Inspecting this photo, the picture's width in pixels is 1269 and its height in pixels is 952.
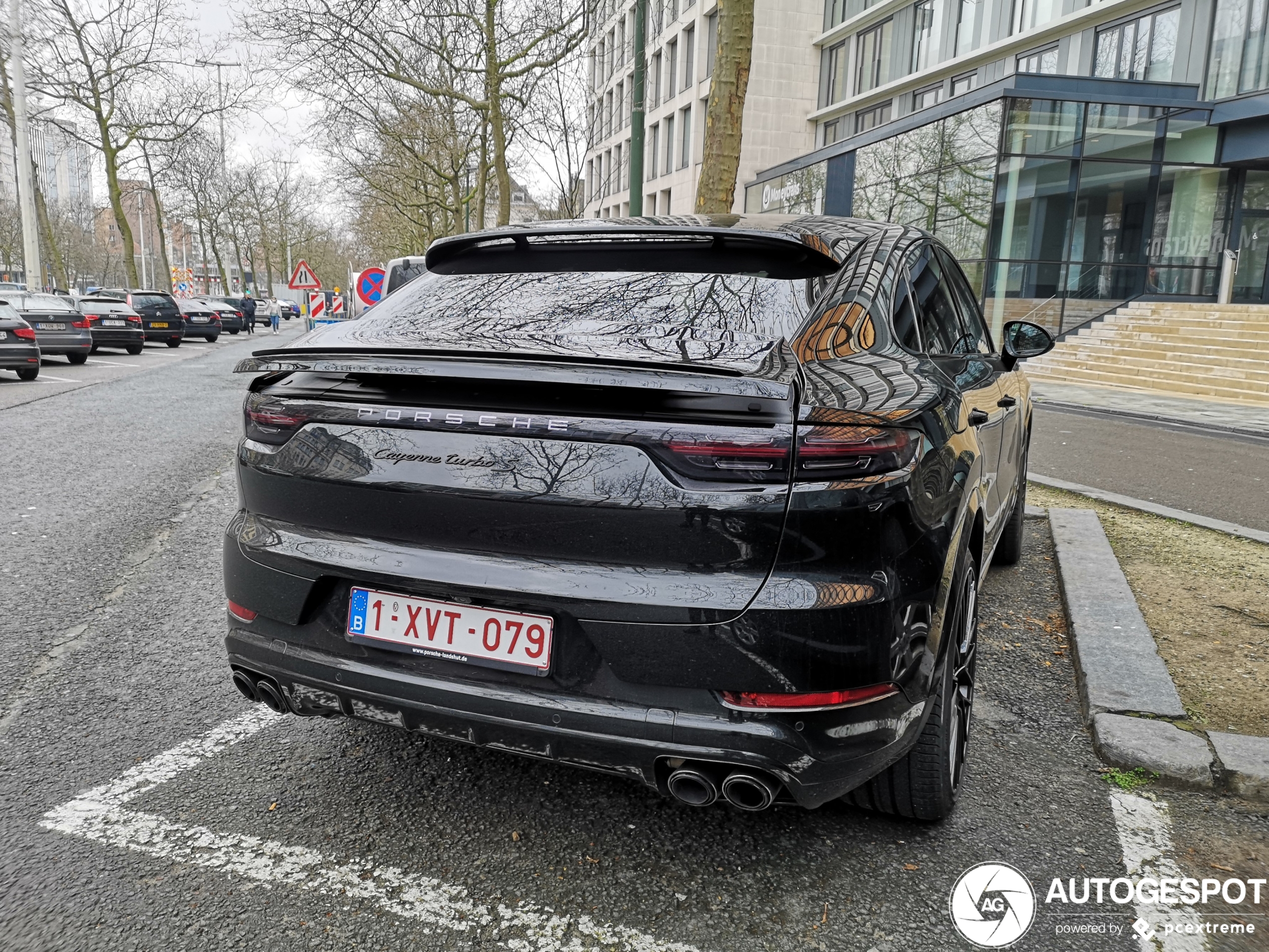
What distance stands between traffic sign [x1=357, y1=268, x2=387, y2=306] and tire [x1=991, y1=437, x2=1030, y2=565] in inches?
652

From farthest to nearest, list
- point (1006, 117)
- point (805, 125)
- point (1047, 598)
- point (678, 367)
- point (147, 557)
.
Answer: point (805, 125) < point (1006, 117) < point (147, 557) < point (1047, 598) < point (678, 367)

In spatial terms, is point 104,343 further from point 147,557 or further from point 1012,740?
point 1012,740

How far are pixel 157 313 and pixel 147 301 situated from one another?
0.46m

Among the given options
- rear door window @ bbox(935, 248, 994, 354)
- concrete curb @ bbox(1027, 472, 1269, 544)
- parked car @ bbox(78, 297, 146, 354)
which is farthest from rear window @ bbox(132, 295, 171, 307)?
rear door window @ bbox(935, 248, 994, 354)

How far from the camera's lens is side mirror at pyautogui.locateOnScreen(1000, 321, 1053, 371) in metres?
4.09

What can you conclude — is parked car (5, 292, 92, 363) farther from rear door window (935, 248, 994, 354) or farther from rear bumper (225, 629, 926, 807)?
rear bumper (225, 629, 926, 807)

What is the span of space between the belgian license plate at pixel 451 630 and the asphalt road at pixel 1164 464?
6529 mm

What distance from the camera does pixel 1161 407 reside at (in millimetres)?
15602

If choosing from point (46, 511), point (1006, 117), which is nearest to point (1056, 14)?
point (1006, 117)

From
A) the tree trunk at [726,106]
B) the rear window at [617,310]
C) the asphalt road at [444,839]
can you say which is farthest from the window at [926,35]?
the rear window at [617,310]

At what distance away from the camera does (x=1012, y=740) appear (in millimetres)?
3174

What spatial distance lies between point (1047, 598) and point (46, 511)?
6.11 meters

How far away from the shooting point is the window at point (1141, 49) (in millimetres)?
25500

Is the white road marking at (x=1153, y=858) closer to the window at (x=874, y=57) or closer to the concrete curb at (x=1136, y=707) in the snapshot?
the concrete curb at (x=1136, y=707)
